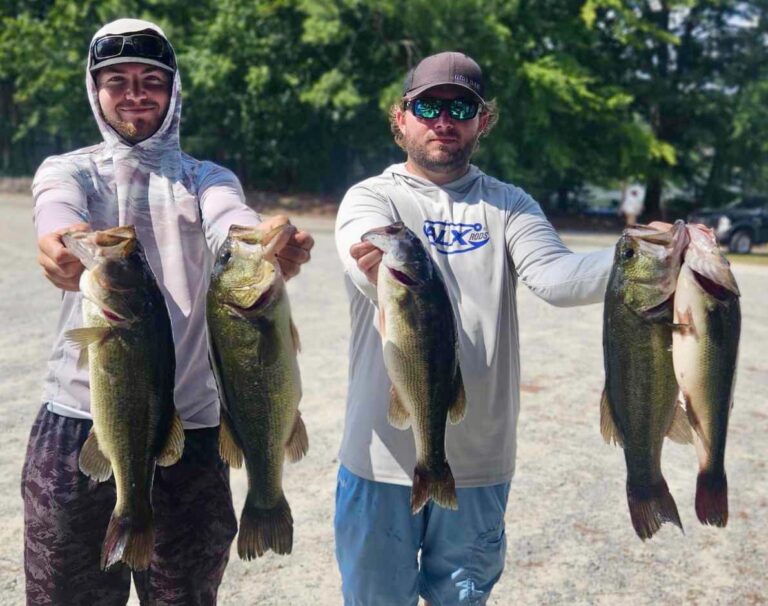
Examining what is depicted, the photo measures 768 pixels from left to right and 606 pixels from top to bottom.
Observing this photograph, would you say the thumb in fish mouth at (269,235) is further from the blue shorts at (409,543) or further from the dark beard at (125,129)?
the blue shorts at (409,543)

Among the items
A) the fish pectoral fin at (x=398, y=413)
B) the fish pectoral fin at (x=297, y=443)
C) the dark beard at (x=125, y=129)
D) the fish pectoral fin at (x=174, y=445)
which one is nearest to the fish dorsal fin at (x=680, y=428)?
the fish pectoral fin at (x=398, y=413)

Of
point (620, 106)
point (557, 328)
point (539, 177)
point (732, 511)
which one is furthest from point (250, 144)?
point (732, 511)

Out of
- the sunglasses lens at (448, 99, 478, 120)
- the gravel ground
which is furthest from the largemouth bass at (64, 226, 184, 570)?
the gravel ground

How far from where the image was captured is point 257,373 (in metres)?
2.45

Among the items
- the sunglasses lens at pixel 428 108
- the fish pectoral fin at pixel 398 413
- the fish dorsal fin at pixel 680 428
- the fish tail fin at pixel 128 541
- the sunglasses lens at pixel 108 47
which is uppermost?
the sunglasses lens at pixel 108 47

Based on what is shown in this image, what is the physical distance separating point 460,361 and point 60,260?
1.42 m

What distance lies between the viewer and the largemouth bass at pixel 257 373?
7.82 feet

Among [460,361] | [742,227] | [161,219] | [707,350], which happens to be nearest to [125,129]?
[161,219]

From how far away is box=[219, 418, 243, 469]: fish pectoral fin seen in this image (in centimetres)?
260

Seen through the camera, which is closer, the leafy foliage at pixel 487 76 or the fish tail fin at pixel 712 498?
the fish tail fin at pixel 712 498

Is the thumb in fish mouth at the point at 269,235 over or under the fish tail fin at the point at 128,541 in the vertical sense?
over

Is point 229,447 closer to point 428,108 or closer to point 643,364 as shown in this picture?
point 643,364

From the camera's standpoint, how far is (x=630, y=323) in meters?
2.42

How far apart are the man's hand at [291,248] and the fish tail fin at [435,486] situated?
30.8 inches
